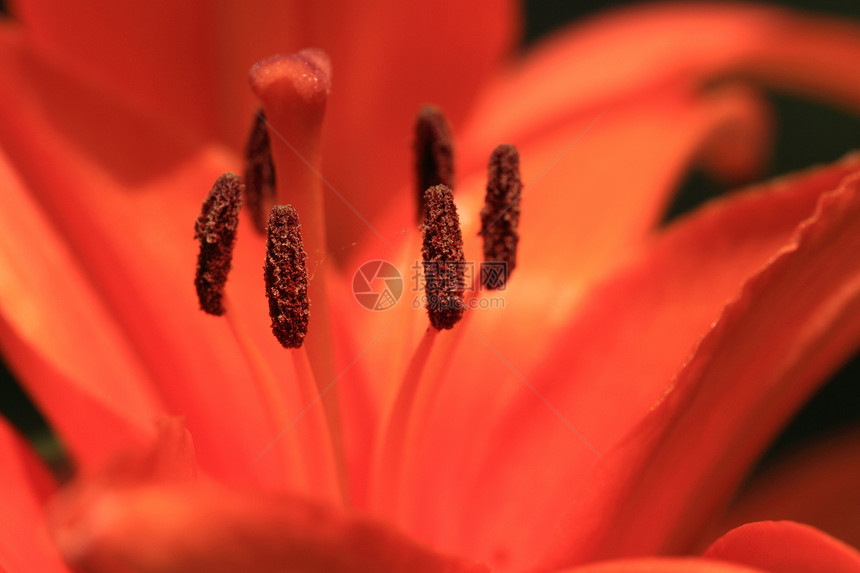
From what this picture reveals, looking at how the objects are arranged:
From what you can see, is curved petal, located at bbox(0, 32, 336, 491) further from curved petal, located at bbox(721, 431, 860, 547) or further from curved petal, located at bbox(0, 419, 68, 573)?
curved petal, located at bbox(721, 431, 860, 547)

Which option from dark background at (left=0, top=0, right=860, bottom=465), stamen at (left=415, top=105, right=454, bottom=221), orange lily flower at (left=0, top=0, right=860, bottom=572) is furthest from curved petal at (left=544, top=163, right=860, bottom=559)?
dark background at (left=0, top=0, right=860, bottom=465)

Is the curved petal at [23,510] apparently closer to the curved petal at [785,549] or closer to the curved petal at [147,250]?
the curved petal at [147,250]

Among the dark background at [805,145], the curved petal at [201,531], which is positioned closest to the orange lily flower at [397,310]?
the curved petal at [201,531]

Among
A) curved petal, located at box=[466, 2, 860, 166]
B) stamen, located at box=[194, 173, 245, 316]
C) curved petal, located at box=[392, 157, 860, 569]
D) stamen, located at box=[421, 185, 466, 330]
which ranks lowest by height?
curved petal, located at box=[392, 157, 860, 569]

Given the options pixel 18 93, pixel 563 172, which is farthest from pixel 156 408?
pixel 563 172

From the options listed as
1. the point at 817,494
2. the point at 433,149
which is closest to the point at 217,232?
the point at 433,149

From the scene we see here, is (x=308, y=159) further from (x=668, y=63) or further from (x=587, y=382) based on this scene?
(x=668, y=63)
